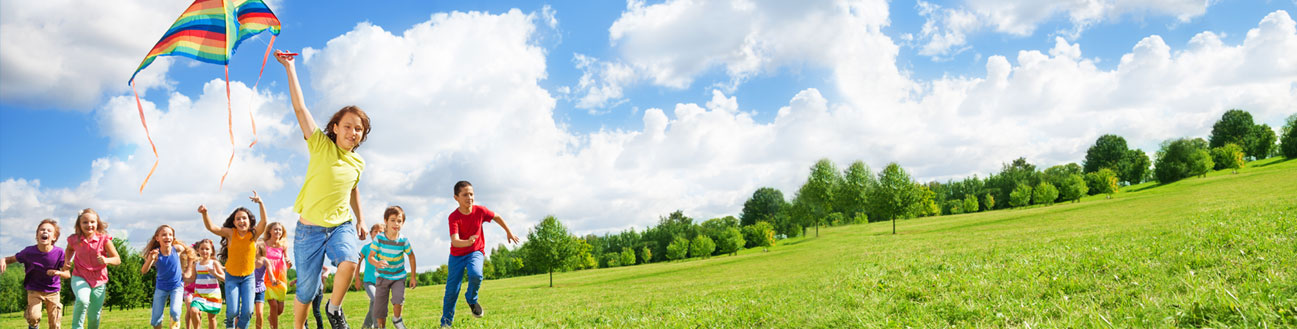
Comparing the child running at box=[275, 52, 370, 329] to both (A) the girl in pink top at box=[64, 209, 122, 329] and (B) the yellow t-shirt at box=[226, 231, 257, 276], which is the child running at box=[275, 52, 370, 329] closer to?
(B) the yellow t-shirt at box=[226, 231, 257, 276]

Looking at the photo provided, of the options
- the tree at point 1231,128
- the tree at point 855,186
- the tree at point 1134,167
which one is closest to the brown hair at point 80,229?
the tree at point 855,186

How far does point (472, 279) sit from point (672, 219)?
A: 98654 mm

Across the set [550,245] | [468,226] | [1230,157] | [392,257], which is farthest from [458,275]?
[1230,157]

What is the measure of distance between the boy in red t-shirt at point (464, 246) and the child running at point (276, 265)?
11.4 feet

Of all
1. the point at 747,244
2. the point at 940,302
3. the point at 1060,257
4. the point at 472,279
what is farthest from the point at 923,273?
the point at 747,244

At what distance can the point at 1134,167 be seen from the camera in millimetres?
84125

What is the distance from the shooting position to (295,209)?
5.91 meters

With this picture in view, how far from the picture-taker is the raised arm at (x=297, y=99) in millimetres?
5637

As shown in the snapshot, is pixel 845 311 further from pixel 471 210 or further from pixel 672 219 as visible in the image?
pixel 672 219

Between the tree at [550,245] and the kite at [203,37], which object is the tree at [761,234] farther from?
the kite at [203,37]

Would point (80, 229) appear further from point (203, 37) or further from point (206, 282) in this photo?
point (203, 37)

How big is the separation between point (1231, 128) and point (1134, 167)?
36.0 ft

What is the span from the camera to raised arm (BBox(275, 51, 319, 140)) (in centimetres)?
564

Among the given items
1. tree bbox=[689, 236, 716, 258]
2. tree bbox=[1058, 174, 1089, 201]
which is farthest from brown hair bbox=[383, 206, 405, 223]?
tree bbox=[1058, 174, 1089, 201]
